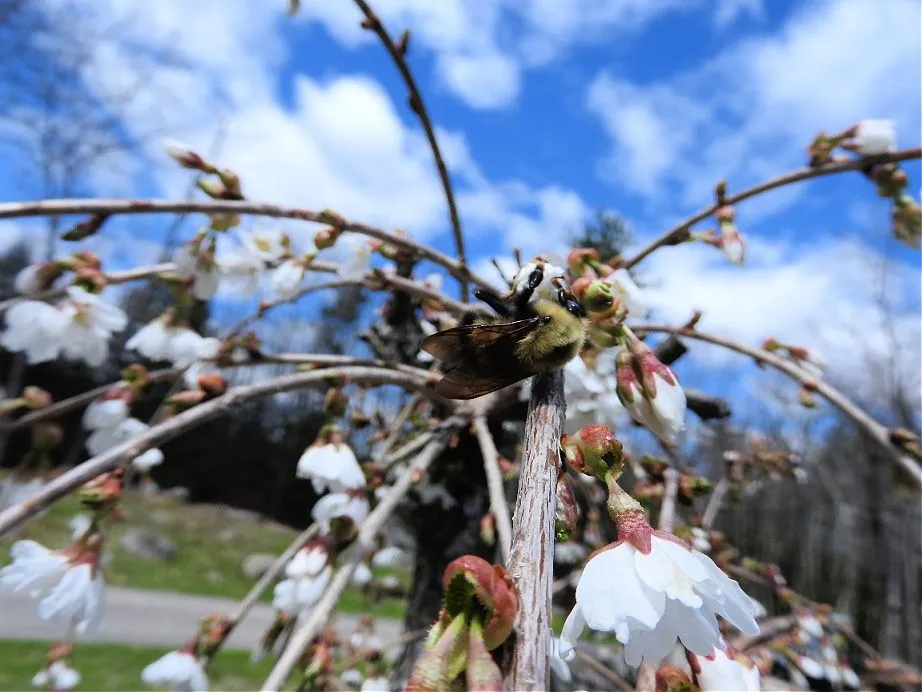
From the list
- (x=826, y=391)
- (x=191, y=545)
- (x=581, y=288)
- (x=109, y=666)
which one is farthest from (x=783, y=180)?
(x=191, y=545)

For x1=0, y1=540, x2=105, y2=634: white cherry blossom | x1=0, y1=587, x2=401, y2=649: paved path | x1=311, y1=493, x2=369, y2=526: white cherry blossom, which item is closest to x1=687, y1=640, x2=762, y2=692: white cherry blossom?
x1=311, y1=493, x2=369, y2=526: white cherry blossom

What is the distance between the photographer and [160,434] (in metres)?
0.57

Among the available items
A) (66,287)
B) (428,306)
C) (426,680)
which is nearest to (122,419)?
(66,287)

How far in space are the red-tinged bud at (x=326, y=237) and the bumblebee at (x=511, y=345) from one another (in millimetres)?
614

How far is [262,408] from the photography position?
14.7 metres

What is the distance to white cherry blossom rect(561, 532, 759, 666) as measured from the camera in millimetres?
360

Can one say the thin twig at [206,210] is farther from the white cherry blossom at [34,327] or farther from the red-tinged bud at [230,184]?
the white cherry blossom at [34,327]

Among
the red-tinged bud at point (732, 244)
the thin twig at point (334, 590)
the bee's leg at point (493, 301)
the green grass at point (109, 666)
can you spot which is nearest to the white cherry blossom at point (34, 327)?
the thin twig at point (334, 590)

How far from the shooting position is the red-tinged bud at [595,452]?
360mm

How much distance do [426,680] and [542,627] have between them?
0.21ft

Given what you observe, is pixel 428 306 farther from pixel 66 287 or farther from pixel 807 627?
pixel 807 627

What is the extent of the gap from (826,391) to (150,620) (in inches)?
260

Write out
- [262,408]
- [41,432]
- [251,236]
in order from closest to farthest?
[41,432] < [251,236] < [262,408]

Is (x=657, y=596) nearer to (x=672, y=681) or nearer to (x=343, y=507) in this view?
(x=672, y=681)
